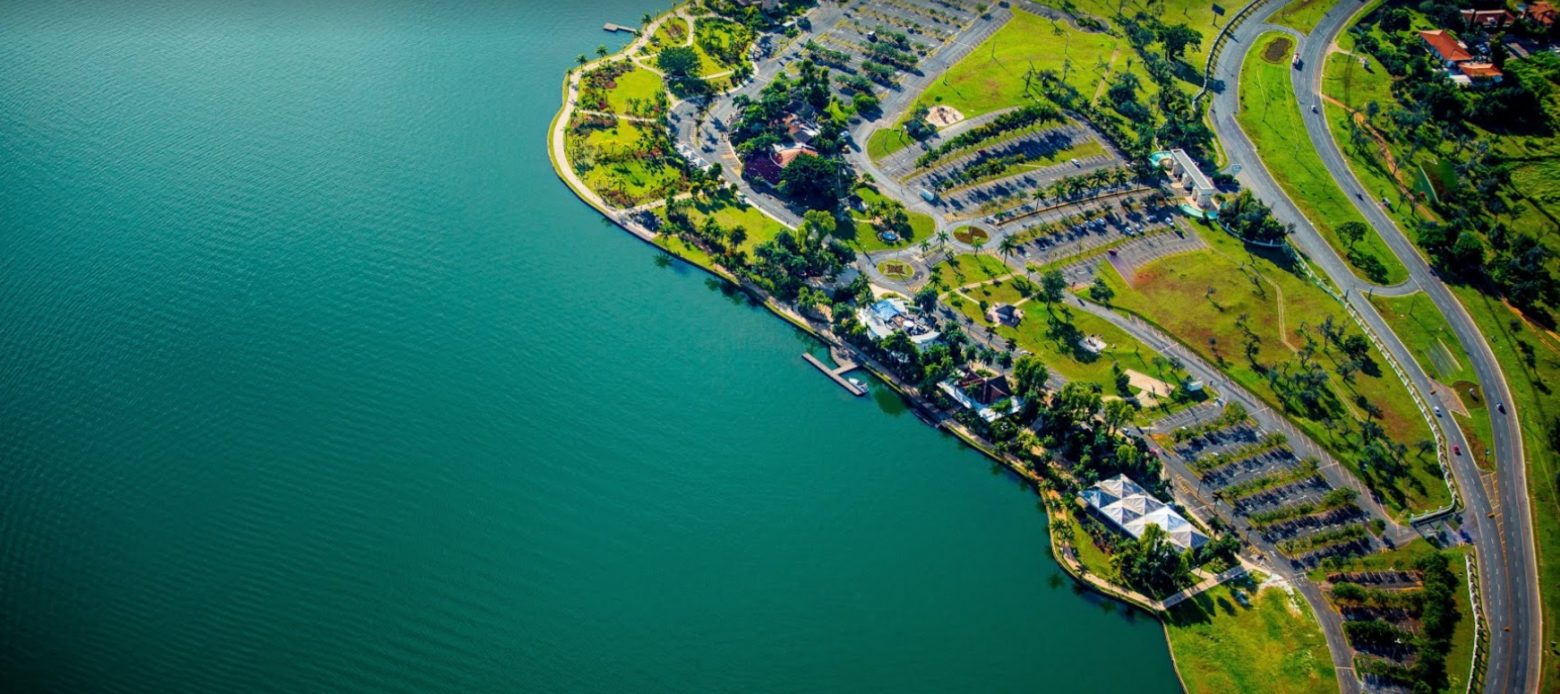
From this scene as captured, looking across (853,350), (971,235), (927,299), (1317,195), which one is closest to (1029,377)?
(927,299)

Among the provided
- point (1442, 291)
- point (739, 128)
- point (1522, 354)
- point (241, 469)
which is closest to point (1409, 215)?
point (1442, 291)

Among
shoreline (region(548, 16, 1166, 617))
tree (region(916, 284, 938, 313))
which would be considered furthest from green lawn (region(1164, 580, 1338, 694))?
tree (region(916, 284, 938, 313))

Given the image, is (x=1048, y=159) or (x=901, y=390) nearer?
(x=901, y=390)

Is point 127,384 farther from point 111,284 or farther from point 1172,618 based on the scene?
point 1172,618

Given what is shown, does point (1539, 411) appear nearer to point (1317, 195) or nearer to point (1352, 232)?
point (1352, 232)

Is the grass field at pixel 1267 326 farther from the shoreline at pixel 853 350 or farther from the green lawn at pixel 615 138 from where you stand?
the green lawn at pixel 615 138

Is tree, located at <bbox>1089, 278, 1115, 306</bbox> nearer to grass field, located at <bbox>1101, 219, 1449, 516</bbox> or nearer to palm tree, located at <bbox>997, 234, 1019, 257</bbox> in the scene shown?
grass field, located at <bbox>1101, 219, 1449, 516</bbox>
